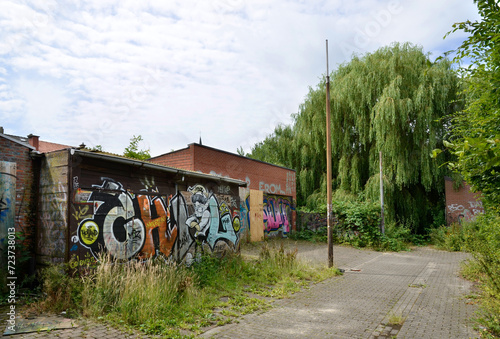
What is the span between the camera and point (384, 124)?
1736cm

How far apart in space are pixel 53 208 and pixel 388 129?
50.5ft

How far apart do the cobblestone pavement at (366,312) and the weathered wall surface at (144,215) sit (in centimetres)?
200

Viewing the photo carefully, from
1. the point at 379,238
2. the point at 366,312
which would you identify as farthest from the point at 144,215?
the point at 379,238

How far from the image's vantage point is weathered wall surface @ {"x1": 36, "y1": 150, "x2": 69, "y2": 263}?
6637 mm

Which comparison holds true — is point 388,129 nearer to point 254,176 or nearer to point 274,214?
point 254,176

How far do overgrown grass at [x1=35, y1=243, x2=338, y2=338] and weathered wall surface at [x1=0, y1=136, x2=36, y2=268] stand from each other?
150cm

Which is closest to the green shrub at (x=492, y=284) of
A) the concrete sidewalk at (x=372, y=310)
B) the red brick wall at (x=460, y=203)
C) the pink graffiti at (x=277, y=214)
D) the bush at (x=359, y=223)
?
the concrete sidewalk at (x=372, y=310)

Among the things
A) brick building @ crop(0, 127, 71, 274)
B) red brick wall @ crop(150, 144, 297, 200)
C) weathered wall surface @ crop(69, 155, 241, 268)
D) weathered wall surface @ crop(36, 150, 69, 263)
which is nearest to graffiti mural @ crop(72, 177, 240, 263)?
weathered wall surface @ crop(69, 155, 241, 268)

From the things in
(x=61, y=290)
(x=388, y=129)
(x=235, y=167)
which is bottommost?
(x=61, y=290)

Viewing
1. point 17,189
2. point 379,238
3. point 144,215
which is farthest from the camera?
point 379,238

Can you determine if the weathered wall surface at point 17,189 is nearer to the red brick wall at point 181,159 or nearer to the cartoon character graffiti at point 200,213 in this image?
the cartoon character graffiti at point 200,213

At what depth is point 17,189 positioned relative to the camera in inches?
279

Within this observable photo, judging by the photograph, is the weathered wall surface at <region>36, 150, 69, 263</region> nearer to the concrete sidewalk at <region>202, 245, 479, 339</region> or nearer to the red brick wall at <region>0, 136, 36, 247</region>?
the red brick wall at <region>0, 136, 36, 247</region>

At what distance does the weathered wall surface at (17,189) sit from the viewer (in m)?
6.89
